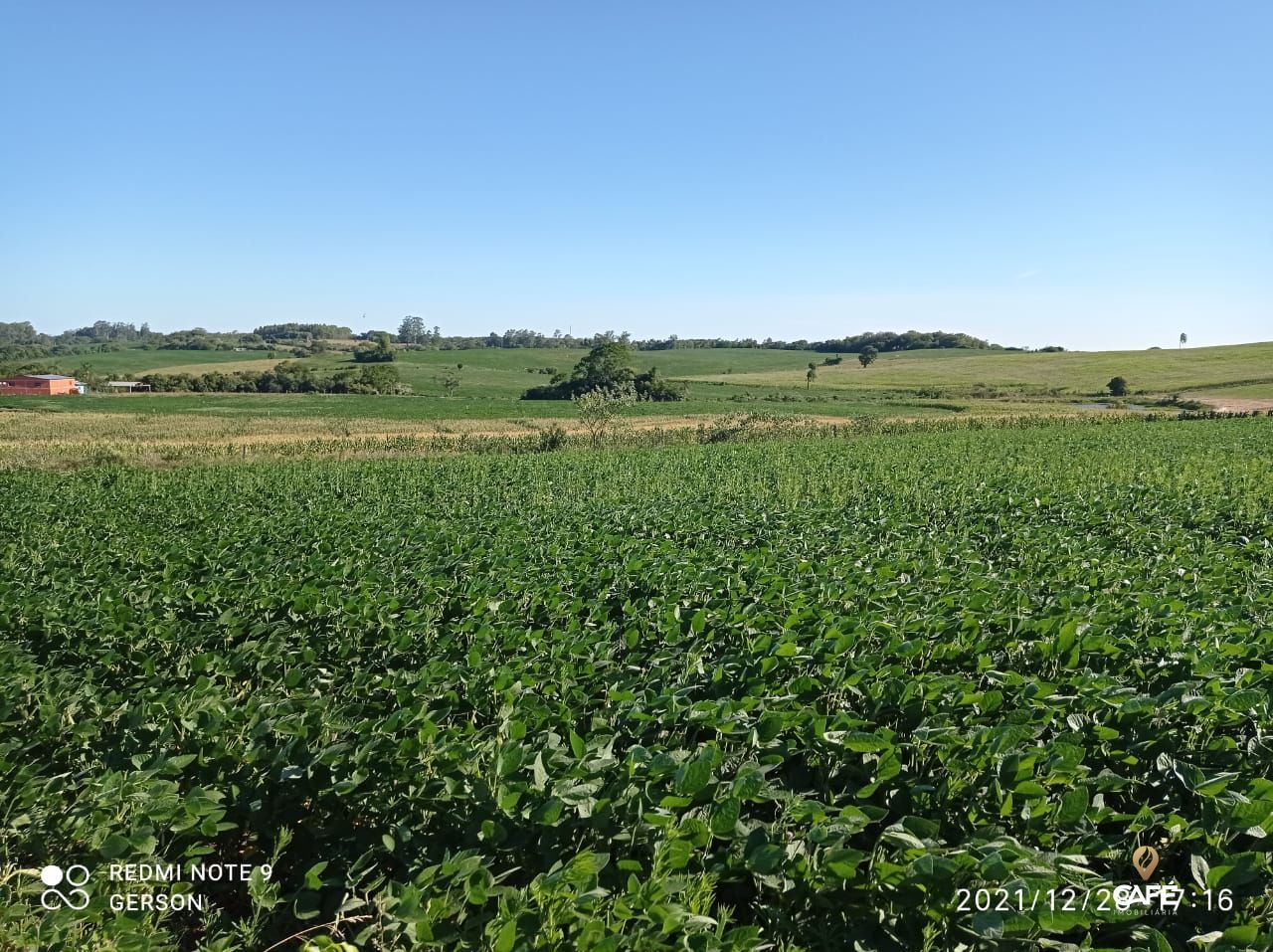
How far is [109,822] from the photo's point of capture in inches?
132

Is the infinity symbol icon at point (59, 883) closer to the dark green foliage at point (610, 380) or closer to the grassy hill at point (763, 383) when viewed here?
the grassy hill at point (763, 383)

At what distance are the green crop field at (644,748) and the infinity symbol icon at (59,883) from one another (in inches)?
2.4

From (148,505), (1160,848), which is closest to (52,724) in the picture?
(1160,848)

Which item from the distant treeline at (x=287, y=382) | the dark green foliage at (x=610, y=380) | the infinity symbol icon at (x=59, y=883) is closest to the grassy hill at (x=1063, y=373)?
the dark green foliage at (x=610, y=380)

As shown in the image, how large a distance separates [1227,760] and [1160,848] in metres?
0.74

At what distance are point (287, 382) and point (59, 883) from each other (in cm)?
10436

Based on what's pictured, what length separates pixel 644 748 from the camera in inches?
143

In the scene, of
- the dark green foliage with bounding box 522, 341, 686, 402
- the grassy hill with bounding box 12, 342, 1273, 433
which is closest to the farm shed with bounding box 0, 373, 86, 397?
the grassy hill with bounding box 12, 342, 1273, 433

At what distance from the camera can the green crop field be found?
2871mm

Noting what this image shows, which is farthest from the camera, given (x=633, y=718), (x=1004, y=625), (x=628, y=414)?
(x=628, y=414)

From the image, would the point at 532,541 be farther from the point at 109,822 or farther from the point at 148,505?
the point at 148,505

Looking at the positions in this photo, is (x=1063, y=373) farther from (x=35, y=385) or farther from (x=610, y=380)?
(x=35, y=385)

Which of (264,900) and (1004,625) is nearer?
(264,900)

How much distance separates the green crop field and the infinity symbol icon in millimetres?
61
